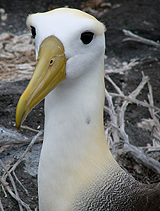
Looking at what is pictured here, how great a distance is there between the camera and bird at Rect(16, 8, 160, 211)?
143 cm

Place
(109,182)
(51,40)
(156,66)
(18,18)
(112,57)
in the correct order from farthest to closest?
1. (18,18)
2. (112,57)
3. (156,66)
4. (109,182)
5. (51,40)

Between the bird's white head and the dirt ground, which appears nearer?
the bird's white head

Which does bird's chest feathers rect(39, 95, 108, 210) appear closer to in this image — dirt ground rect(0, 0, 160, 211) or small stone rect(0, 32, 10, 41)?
dirt ground rect(0, 0, 160, 211)

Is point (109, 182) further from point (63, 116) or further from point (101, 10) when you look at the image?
point (101, 10)

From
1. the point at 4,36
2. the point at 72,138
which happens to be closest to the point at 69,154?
the point at 72,138

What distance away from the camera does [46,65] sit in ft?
4.70

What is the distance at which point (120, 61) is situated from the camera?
417cm

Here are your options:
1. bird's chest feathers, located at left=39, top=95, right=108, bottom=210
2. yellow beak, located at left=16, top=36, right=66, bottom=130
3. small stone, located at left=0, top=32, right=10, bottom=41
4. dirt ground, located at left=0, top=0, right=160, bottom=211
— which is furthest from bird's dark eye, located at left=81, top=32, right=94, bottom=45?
small stone, located at left=0, top=32, right=10, bottom=41

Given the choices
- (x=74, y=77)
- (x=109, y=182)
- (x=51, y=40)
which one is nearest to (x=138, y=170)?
(x=109, y=182)

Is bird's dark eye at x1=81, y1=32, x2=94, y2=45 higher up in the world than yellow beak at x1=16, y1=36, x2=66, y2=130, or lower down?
higher up

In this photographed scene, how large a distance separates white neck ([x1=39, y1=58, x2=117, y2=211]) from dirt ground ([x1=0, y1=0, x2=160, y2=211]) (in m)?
0.83

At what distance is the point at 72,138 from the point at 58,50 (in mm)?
516

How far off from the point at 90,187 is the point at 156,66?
270 centimetres

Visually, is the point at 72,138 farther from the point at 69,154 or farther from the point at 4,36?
the point at 4,36
